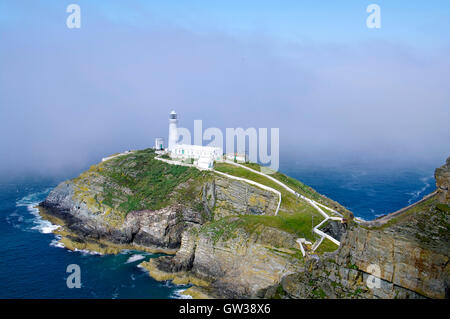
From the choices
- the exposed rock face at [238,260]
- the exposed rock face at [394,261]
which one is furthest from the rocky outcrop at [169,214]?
the exposed rock face at [394,261]

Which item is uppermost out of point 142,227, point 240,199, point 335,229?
point 240,199

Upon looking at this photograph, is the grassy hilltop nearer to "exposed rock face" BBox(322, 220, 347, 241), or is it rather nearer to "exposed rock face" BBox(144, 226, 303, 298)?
"exposed rock face" BBox(322, 220, 347, 241)

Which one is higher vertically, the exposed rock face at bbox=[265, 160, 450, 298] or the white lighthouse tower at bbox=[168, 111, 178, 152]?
the white lighthouse tower at bbox=[168, 111, 178, 152]

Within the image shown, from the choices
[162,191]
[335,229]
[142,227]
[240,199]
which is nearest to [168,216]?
[142,227]

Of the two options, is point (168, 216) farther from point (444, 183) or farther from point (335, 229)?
point (444, 183)

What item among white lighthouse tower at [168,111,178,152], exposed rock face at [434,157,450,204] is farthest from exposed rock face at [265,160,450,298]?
white lighthouse tower at [168,111,178,152]

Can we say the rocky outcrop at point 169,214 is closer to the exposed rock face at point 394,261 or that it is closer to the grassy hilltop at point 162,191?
the grassy hilltop at point 162,191

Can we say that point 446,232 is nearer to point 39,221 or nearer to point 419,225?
point 419,225
